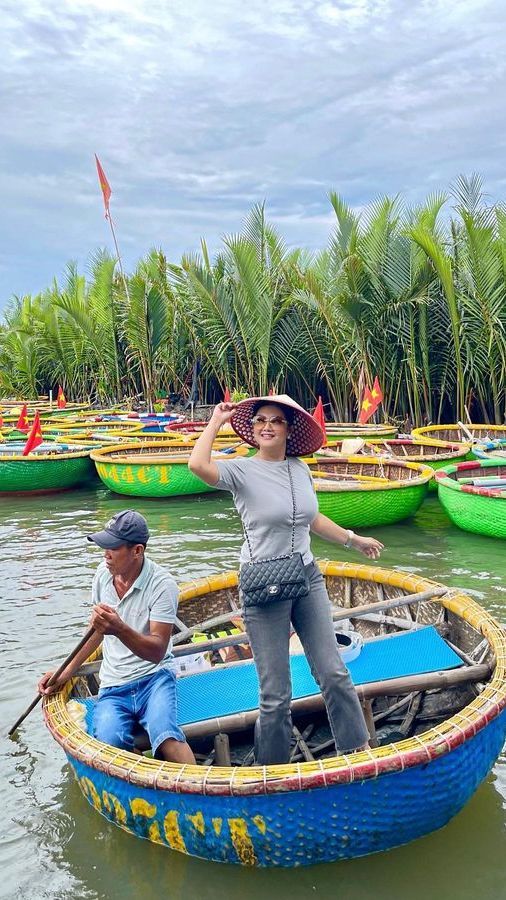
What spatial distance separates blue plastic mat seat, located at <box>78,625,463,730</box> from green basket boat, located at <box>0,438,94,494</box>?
7585 millimetres

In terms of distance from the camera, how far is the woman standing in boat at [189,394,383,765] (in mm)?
2818

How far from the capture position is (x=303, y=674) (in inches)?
147

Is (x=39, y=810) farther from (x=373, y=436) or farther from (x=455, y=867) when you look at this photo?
(x=373, y=436)

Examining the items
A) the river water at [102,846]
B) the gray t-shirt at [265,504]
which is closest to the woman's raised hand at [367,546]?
the gray t-shirt at [265,504]

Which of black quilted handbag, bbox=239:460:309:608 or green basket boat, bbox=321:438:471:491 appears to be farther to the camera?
green basket boat, bbox=321:438:471:491

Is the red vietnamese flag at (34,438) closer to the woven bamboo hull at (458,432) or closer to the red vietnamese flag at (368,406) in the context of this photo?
the red vietnamese flag at (368,406)

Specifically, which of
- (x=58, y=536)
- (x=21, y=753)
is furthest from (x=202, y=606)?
(x=58, y=536)

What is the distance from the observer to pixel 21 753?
3805 mm

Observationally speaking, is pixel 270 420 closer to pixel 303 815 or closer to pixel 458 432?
pixel 303 815

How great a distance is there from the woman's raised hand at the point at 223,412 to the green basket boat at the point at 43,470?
8282 millimetres

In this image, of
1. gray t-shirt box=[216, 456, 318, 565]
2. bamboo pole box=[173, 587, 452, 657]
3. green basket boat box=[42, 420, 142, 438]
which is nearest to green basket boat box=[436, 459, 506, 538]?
bamboo pole box=[173, 587, 452, 657]

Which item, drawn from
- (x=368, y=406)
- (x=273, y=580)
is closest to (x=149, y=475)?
(x=368, y=406)

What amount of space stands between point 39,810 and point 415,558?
472cm

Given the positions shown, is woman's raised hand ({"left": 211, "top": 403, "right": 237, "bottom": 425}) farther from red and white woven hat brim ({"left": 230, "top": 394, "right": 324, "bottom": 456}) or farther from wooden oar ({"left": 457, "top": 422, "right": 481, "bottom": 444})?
wooden oar ({"left": 457, "top": 422, "right": 481, "bottom": 444})
